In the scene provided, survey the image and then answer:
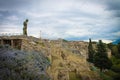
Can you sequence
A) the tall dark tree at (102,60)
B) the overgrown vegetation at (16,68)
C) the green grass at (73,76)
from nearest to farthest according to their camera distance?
the overgrown vegetation at (16,68) < the green grass at (73,76) < the tall dark tree at (102,60)

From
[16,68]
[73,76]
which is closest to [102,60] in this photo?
[73,76]

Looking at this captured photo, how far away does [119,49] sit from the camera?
57562 mm

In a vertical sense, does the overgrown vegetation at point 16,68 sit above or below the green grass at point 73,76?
above

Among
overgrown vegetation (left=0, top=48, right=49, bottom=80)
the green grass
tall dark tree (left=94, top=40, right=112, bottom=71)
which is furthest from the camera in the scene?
tall dark tree (left=94, top=40, right=112, bottom=71)

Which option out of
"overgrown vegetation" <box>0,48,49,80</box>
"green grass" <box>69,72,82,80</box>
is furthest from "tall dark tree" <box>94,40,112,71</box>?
"overgrown vegetation" <box>0,48,49,80</box>

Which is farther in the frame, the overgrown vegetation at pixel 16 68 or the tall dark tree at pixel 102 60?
the tall dark tree at pixel 102 60

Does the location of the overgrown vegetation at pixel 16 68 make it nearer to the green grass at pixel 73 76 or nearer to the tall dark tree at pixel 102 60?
the green grass at pixel 73 76

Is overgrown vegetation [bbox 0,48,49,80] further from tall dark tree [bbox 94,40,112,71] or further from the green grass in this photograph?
tall dark tree [bbox 94,40,112,71]

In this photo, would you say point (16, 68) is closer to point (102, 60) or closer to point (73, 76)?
point (73, 76)

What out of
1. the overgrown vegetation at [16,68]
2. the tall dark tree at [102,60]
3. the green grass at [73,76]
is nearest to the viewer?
the overgrown vegetation at [16,68]

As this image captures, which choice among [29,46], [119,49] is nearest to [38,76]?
[29,46]

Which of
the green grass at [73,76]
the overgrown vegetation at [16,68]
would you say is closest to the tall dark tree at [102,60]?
the green grass at [73,76]

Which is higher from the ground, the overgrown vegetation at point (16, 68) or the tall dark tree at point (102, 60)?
the overgrown vegetation at point (16, 68)

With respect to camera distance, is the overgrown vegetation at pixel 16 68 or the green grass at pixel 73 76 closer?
the overgrown vegetation at pixel 16 68
